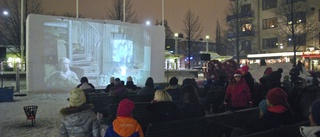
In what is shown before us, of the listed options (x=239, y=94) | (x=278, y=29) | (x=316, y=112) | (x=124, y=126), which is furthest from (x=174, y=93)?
(x=278, y=29)

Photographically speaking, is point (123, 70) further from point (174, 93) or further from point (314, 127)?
point (314, 127)

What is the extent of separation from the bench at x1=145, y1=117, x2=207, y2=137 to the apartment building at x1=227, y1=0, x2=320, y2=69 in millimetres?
35967

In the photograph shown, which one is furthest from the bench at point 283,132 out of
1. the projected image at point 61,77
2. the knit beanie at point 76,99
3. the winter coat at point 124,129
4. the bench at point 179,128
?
the projected image at point 61,77

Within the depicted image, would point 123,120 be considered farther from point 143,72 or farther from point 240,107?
point 143,72

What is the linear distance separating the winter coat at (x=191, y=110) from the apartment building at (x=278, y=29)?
115ft

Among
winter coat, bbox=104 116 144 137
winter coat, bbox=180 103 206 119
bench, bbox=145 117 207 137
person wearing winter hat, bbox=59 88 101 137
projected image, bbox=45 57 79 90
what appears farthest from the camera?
projected image, bbox=45 57 79 90

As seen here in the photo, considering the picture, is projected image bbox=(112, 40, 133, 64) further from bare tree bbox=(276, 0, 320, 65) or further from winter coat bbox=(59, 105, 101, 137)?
bare tree bbox=(276, 0, 320, 65)

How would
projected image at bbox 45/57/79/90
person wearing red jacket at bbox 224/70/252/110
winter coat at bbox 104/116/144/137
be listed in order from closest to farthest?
winter coat at bbox 104/116/144/137 < person wearing red jacket at bbox 224/70/252/110 < projected image at bbox 45/57/79/90

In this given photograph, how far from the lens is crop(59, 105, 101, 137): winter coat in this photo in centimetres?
422

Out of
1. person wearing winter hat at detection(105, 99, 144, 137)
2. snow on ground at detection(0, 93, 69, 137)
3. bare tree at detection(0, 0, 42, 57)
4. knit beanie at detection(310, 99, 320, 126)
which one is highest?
bare tree at detection(0, 0, 42, 57)

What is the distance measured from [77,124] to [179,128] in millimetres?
1348

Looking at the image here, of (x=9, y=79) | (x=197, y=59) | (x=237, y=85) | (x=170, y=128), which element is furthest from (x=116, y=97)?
(x=197, y=59)

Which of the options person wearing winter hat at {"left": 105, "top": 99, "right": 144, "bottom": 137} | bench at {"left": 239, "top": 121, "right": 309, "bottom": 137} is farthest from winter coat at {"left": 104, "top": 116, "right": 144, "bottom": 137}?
bench at {"left": 239, "top": 121, "right": 309, "bottom": 137}

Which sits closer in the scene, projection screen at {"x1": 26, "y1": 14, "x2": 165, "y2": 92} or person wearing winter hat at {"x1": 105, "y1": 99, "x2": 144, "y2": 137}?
person wearing winter hat at {"x1": 105, "y1": 99, "x2": 144, "y2": 137}
